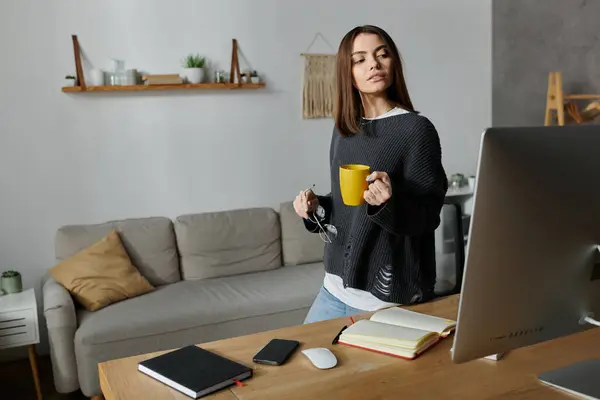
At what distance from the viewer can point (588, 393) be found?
1175mm

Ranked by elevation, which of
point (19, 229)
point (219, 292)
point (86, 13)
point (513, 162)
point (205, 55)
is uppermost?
point (86, 13)

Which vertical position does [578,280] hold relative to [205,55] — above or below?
below

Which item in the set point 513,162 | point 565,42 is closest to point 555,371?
point 513,162

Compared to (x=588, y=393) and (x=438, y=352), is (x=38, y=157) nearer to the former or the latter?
(x=438, y=352)

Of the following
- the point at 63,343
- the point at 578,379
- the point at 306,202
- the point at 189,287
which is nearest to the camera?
the point at 578,379

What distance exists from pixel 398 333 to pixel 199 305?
73.7 inches

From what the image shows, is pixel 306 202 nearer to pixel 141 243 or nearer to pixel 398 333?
pixel 398 333

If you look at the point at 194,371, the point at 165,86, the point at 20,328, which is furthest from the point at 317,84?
the point at 194,371

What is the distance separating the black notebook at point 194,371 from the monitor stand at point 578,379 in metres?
0.60

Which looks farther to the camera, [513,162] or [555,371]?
[555,371]

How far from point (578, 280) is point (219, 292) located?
2394 mm

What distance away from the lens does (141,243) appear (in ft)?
11.5

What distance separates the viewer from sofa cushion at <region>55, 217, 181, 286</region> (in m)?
3.43

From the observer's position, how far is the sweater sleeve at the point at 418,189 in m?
1.58
